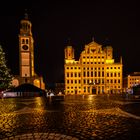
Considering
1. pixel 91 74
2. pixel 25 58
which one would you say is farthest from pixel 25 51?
pixel 91 74

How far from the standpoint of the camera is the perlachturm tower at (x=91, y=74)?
10288cm

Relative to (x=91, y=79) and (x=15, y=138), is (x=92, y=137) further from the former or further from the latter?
(x=91, y=79)

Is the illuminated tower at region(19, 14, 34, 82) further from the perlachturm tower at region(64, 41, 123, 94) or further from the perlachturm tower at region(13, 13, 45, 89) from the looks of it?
the perlachturm tower at region(64, 41, 123, 94)

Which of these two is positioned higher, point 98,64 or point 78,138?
point 98,64

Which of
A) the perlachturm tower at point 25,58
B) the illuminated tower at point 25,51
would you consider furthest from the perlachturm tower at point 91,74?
the illuminated tower at point 25,51

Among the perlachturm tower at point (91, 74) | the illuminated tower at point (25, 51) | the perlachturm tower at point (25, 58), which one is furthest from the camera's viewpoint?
the perlachturm tower at point (91, 74)

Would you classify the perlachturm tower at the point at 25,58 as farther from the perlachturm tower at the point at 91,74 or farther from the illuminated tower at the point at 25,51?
the perlachturm tower at the point at 91,74

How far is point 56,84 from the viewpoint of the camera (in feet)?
446

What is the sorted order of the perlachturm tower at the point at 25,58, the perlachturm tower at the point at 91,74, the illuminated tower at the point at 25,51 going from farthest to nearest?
the perlachturm tower at the point at 91,74
the illuminated tower at the point at 25,51
the perlachturm tower at the point at 25,58

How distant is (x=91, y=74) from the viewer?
105m

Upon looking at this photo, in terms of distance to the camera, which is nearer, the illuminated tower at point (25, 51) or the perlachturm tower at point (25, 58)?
the perlachturm tower at point (25, 58)

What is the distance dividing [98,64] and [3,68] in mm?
70187

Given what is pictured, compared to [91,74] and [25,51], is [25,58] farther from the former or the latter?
[91,74]

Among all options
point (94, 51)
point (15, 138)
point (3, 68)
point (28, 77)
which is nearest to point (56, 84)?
point (94, 51)
